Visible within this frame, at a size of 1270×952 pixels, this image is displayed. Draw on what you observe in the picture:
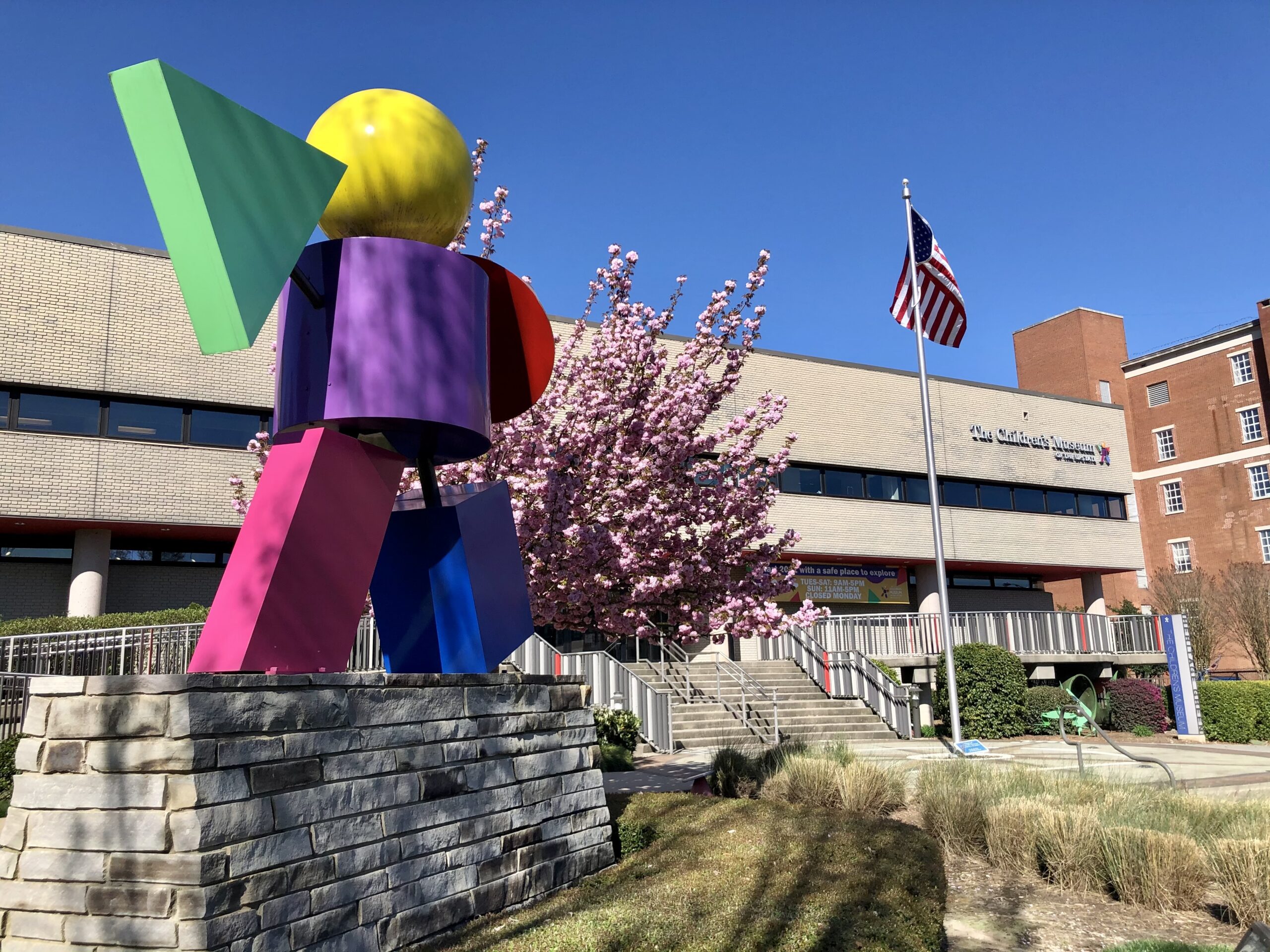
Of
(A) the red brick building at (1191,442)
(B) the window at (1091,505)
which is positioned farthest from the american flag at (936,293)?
(A) the red brick building at (1191,442)

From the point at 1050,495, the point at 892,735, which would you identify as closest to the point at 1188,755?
the point at 892,735

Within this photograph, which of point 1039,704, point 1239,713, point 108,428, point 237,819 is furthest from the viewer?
point 1039,704

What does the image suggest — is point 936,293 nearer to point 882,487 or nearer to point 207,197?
point 882,487

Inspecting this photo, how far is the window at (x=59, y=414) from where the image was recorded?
62.4 feet

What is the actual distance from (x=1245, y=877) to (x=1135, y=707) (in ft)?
Answer: 62.7

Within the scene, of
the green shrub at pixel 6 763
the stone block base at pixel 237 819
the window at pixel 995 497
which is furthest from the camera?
the window at pixel 995 497

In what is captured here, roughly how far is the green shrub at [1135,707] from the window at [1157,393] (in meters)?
29.5

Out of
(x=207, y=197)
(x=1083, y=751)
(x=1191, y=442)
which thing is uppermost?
(x=1191, y=442)

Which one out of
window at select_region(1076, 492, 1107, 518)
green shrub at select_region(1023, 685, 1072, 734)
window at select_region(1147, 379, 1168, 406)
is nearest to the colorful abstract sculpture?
green shrub at select_region(1023, 685, 1072, 734)

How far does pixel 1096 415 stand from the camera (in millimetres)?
36406

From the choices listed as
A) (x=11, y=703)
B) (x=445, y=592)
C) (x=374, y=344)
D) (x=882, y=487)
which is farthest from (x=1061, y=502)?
(x=374, y=344)

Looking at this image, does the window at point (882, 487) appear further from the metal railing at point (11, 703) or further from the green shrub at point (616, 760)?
the metal railing at point (11, 703)

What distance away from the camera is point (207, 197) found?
4.25 metres

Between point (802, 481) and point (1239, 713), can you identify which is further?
point (802, 481)
